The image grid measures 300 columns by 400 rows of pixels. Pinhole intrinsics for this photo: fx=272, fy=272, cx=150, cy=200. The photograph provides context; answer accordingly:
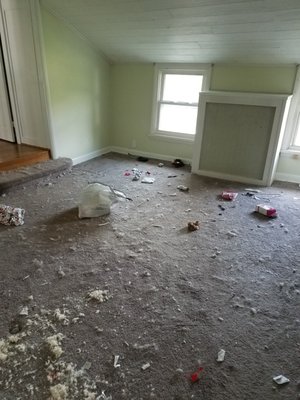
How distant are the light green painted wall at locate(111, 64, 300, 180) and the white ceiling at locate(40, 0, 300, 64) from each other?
17 centimetres

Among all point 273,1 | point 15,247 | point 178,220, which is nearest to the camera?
point 15,247

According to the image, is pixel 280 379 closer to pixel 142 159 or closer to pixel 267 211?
pixel 267 211

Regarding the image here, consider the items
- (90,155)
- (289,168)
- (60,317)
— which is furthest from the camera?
(90,155)

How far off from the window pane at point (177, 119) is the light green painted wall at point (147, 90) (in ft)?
0.70

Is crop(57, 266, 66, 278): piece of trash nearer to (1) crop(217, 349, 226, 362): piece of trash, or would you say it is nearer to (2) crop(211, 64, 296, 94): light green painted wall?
(1) crop(217, 349, 226, 362): piece of trash

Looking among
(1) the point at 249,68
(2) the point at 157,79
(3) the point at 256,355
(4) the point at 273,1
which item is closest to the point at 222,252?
(3) the point at 256,355

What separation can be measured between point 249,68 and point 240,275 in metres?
2.93

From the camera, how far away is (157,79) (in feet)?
13.9

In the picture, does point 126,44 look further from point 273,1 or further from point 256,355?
point 256,355

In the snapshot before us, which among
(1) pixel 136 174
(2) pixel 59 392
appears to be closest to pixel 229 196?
(1) pixel 136 174

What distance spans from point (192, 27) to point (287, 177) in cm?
229

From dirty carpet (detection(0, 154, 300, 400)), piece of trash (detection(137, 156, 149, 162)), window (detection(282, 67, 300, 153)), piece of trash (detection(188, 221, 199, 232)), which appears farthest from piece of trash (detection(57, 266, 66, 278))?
window (detection(282, 67, 300, 153))

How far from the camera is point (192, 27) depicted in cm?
299

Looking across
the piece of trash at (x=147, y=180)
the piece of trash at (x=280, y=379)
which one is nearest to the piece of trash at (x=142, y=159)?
the piece of trash at (x=147, y=180)
